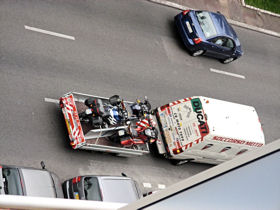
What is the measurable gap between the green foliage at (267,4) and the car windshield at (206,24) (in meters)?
5.99

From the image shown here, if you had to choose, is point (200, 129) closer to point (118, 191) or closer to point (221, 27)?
point (118, 191)

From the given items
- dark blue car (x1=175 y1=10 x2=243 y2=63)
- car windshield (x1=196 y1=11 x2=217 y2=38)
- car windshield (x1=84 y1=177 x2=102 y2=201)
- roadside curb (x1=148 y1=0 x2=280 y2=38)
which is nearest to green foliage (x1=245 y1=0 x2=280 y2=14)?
roadside curb (x1=148 y1=0 x2=280 y2=38)

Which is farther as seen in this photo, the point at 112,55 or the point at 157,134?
the point at 112,55

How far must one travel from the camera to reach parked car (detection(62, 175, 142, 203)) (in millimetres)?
14188

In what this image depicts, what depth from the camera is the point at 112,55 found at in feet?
64.8

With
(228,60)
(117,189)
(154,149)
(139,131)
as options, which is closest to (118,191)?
(117,189)

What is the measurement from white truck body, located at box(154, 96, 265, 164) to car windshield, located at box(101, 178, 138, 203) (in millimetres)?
3124

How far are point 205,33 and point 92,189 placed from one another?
10108 mm

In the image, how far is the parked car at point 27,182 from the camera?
41.5 feet

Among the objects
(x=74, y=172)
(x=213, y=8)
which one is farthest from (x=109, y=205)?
(x=213, y=8)

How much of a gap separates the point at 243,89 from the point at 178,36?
12.4ft

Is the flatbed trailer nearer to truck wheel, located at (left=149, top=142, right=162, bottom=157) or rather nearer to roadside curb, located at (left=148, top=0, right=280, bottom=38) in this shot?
truck wheel, located at (left=149, top=142, right=162, bottom=157)

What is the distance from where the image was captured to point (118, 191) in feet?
47.8

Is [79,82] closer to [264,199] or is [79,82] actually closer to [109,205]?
[109,205]
